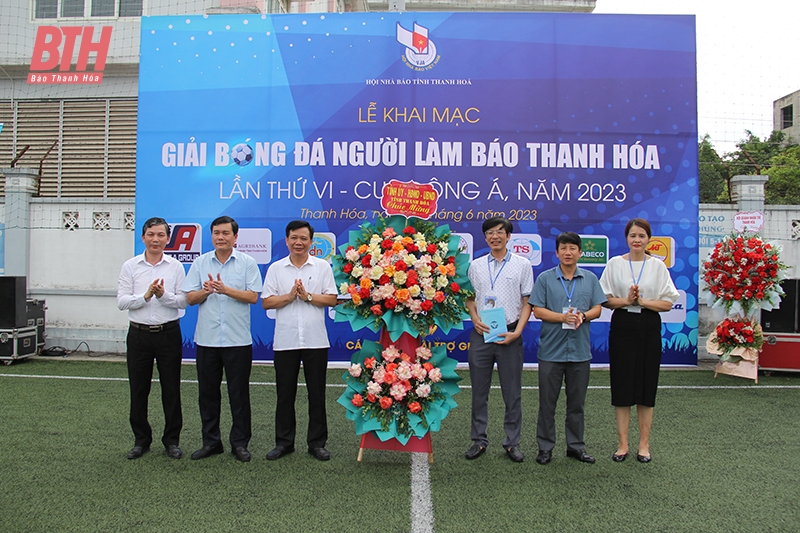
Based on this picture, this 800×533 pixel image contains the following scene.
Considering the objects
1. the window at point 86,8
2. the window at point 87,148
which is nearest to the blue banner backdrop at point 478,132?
the window at point 87,148

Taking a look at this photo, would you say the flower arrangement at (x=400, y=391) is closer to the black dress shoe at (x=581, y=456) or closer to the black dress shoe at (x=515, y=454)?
the black dress shoe at (x=515, y=454)

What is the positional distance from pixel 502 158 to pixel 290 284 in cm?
394

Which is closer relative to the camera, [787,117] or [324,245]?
[324,245]

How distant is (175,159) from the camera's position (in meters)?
7.26

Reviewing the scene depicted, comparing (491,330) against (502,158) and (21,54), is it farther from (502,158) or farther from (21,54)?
(21,54)

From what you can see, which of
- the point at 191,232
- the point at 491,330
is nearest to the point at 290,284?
the point at 491,330

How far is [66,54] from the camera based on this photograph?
401 inches

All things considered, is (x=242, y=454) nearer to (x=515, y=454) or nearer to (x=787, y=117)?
(x=515, y=454)

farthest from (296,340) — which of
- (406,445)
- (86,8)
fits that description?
(86,8)

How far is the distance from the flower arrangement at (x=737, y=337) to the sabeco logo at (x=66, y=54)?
33.9 feet

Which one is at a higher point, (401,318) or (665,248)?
(665,248)

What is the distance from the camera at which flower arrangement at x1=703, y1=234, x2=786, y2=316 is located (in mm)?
6512

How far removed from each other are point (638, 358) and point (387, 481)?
1.87m

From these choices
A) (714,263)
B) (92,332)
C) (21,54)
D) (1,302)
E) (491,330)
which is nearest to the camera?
(491,330)
